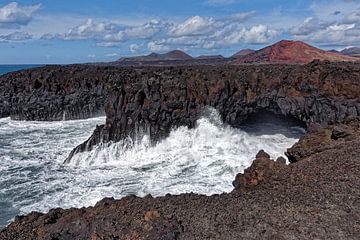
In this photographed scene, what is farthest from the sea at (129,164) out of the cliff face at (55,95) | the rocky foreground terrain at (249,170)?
the cliff face at (55,95)

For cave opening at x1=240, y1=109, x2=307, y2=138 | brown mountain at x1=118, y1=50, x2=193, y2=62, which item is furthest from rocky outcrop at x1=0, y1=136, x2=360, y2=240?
brown mountain at x1=118, y1=50, x2=193, y2=62

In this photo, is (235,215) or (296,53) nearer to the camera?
(235,215)

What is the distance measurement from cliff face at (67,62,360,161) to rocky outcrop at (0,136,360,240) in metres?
14.4

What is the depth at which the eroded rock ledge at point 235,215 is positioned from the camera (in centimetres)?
984

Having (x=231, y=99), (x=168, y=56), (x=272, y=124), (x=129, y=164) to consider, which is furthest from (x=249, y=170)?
(x=168, y=56)

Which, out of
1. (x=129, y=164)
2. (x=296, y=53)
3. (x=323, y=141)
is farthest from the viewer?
(x=296, y=53)

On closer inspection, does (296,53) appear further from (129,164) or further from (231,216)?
(231,216)

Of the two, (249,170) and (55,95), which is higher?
(55,95)

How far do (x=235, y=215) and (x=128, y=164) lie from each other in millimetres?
14322

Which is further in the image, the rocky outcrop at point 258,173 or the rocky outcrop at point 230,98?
the rocky outcrop at point 230,98

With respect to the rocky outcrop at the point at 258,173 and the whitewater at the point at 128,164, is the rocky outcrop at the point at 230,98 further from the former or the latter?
the rocky outcrop at the point at 258,173

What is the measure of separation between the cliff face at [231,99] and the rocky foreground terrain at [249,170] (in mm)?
70

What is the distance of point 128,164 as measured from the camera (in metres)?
24.1

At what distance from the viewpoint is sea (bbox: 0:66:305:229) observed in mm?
18875
